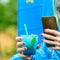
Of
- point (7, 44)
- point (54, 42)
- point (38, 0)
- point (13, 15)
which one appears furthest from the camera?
point (7, 44)

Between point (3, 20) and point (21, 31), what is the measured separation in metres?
2.05

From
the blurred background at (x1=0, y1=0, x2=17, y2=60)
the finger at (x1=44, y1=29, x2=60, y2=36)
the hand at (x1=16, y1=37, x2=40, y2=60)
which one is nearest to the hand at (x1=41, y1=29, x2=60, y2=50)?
the finger at (x1=44, y1=29, x2=60, y2=36)

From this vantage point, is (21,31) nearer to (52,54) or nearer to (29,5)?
→ (29,5)

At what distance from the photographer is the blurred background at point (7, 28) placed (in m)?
4.26

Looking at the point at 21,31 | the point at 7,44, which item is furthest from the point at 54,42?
the point at 7,44

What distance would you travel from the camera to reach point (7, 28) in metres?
4.56

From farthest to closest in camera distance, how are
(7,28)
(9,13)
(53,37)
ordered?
(7,28), (9,13), (53,37)

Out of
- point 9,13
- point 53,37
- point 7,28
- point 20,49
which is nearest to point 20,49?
point 20,49

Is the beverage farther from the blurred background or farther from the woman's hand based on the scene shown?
the blurred background

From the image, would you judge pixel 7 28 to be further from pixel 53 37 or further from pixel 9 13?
pixel 53 37

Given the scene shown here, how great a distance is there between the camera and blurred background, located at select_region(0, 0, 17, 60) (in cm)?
426

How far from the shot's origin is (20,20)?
242cm

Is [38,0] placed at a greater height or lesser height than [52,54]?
greater

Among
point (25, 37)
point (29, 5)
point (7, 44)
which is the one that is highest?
point (29, 5)
